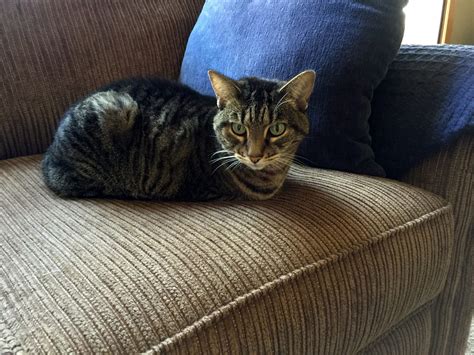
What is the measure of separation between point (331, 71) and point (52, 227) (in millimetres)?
633

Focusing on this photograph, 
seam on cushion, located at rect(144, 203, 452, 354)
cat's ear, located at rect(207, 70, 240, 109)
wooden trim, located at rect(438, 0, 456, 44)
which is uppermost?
wooden trim, located at rect(438, 0, 456, 44)

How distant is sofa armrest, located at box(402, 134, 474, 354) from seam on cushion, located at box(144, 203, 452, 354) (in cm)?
7

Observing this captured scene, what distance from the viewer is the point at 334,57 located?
951 mm

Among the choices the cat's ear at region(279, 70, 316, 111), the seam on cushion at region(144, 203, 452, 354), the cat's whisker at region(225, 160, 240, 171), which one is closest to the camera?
the seam on cushion at region(144, 203, 452, 354)

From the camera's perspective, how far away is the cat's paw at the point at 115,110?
1.01 meters

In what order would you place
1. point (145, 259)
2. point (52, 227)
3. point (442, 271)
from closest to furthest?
point (145, 259)
point (52, 227)
point (442, 271)

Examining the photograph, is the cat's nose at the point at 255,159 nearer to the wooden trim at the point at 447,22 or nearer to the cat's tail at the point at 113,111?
the cat's tail at the point at 113,111

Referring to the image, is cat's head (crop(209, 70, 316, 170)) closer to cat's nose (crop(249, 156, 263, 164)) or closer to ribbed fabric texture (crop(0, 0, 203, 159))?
cat's nose (crop(249, 156, 263, 164))

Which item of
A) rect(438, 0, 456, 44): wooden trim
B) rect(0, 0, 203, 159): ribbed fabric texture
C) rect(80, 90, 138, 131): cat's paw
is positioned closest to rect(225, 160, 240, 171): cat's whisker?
rect(80, 90, 138, 131): cat's paw

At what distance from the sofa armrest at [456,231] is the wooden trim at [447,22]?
4.88 ft

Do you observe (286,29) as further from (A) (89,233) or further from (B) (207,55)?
(A) (89,233)

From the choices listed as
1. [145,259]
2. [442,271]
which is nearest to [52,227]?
[145,259]

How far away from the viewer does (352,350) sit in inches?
32.2

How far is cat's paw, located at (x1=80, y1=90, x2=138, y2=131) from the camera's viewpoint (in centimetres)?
101
